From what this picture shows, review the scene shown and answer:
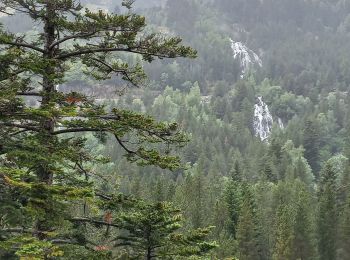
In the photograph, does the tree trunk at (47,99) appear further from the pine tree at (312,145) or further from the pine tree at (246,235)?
the pine tree at (312,145)

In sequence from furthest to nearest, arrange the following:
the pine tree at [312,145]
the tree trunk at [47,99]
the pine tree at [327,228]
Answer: the pine tree at [312,145], the pine tree at [327,228], the tree trunk at [47,99]

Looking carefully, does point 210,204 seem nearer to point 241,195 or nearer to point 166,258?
point 241,195

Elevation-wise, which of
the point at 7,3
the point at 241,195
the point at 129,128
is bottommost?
the point at 129,128

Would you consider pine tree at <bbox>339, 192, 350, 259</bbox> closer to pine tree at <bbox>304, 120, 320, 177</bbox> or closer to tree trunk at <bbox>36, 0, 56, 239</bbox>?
tree trunk at <bbox>36, 0, 56, 239</bbox>

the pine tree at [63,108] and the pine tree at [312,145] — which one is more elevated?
the pine tree at [312,145]

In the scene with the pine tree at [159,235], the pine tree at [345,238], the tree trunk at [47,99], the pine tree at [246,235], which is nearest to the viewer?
the tree trunk at [47,99]

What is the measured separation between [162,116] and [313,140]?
62.0 metres

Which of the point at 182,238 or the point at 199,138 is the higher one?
the point at 199,138

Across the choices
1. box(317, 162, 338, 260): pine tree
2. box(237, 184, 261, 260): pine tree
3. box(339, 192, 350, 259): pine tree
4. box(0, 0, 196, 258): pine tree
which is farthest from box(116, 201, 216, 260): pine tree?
box(317, 162, 338, 260): pine tree

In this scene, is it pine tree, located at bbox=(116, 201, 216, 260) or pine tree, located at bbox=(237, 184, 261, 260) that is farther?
pine tree, located at bbox=(237, 184, 261, 260)

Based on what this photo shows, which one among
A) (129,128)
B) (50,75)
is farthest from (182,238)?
(50,75)

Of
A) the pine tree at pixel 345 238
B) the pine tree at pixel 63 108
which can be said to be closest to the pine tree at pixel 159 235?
the pine tree at pixel 63 108

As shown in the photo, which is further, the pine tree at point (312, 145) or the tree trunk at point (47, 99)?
the pine tree at point (312, 145)

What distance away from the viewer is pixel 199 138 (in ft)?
516
